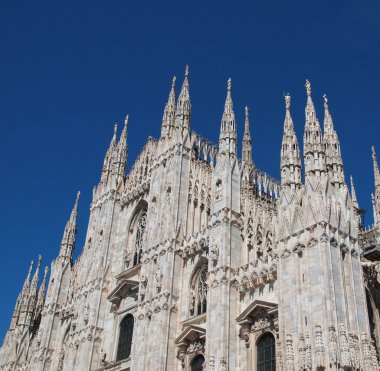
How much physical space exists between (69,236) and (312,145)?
26.2 metres

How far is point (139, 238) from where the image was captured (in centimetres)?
4319

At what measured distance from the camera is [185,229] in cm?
3788

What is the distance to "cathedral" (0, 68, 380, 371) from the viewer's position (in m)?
26.1

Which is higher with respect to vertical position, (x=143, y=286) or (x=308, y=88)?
(x=308, y=88)

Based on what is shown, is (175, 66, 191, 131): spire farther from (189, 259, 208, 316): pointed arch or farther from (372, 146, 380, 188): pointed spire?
(372, 146, 380, 188): pointed spire

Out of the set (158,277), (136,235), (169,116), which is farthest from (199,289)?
(169,116)

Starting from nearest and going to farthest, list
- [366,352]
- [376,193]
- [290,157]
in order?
[366,352] < [290,157] < [376,193]

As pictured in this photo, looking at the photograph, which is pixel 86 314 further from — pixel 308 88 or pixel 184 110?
pixel 308 88

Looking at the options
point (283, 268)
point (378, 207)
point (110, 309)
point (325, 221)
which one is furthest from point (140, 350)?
point (378, 207)

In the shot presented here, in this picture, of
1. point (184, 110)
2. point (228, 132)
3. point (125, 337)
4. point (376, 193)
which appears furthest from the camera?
point (184, 110)

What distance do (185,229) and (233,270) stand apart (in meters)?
6.54

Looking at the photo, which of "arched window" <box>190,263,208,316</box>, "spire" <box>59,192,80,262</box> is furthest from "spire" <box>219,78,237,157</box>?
"spire" <box>59,192,80,262</box>

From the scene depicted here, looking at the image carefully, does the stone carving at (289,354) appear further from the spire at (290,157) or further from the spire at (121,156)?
the spire at (121,156)

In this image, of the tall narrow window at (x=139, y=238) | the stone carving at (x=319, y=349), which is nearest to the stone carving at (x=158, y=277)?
the tall narrow window at (x=139, y=238)
